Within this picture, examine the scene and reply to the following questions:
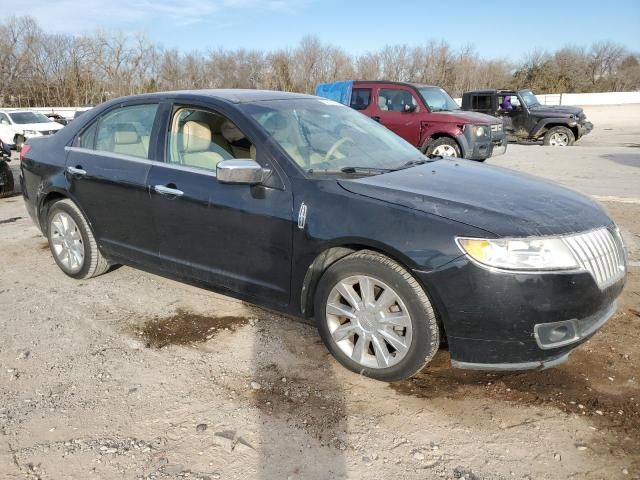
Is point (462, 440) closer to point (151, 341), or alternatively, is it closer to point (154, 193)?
point (151, 341)

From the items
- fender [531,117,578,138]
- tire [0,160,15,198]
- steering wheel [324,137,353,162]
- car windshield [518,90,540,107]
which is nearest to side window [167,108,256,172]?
steering wheel [324,137,353,162]

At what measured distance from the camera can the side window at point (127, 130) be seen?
Result: 412 cm

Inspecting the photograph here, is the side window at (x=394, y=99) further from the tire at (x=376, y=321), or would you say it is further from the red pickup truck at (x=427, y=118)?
the tire at (x=376, y=321)

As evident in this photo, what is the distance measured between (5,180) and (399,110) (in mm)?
8042

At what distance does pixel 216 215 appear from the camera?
3.56 metres

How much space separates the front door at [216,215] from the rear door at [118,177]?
19cm

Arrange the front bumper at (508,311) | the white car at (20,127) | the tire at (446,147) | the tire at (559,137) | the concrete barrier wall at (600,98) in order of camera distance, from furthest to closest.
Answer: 1. the concrete barrier wall at (600,98)
2. the white car at (20,127)
3. the tire at (559,137)
4. the tire at (446,147)
5. the front bumper at (508,311)

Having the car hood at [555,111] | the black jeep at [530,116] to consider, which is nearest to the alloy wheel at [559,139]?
the black jeep at [530,116]

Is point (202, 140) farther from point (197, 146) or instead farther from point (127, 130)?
point (127, 130)

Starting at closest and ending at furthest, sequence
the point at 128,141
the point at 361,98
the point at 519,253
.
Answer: the point at 519,253 < the point at 128,141 < the point at 361,98

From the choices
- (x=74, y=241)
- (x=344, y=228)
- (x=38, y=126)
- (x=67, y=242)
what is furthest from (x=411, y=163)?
(x=38, y=126)

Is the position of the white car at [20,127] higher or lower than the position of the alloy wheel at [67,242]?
higher

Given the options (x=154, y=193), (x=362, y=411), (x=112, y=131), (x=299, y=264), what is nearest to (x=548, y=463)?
(x=362, y=411)

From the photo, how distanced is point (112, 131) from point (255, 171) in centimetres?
181
